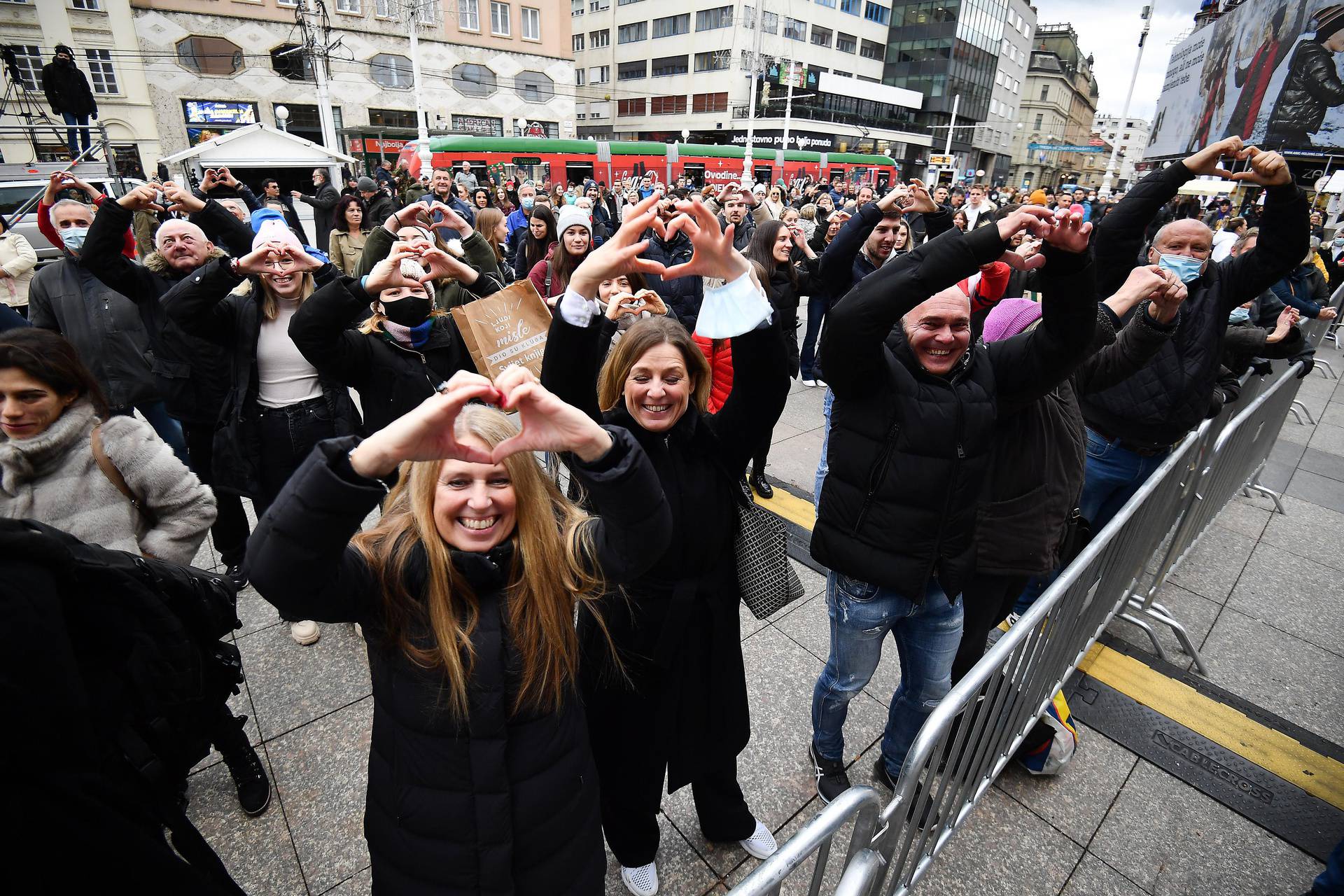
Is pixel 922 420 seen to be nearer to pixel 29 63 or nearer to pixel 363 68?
pixel 29 63

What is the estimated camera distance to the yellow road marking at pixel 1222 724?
2906 millimetres

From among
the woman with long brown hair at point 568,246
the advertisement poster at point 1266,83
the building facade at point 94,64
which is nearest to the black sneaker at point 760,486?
the woman with long brown hair at point 568,246

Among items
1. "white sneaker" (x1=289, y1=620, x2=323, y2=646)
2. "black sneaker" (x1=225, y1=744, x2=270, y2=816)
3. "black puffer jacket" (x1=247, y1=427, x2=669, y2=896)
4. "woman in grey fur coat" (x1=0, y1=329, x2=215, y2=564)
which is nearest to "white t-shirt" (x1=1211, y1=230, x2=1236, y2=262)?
"black puffer jacket" (x1=247, y1=427, x2=669, y2=896)

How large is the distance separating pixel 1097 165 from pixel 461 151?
103 m

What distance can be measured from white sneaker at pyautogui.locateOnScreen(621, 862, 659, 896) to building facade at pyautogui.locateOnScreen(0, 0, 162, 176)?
34.7m

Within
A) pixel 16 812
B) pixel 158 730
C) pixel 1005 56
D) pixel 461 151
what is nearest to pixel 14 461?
pixel 158 730

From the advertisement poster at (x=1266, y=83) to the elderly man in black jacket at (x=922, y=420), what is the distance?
1279 inches

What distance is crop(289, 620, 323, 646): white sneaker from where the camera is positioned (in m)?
3.51

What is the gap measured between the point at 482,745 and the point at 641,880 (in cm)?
129

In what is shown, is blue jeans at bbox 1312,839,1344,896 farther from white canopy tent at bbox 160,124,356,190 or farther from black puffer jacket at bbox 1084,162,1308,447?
white canopy tent at bbox 160,124,356,190

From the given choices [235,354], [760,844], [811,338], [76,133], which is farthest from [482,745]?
[76,133]

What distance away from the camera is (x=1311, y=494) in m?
5.81

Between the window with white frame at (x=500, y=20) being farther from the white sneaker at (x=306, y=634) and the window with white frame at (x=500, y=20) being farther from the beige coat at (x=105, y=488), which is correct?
the beige coat at (x=105, y=488)

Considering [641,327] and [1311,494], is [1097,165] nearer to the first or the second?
[1311,494]
